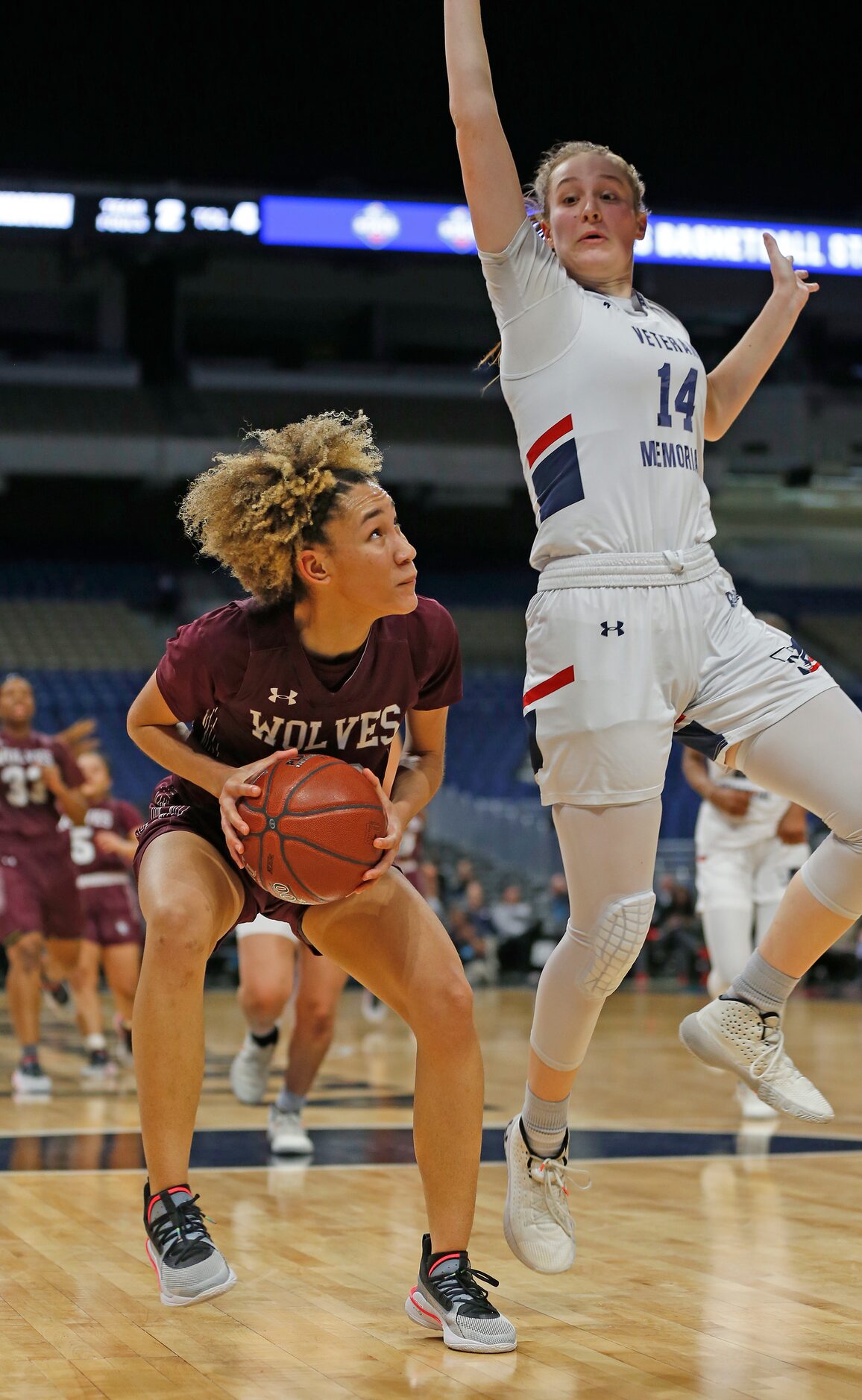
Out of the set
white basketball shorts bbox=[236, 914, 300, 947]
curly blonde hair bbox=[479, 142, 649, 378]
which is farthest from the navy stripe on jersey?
white basketball shorts bbox=[236, 914, 300, 947]

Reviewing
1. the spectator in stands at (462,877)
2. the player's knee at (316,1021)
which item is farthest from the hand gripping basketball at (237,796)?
the spectator in stands at (462,877)

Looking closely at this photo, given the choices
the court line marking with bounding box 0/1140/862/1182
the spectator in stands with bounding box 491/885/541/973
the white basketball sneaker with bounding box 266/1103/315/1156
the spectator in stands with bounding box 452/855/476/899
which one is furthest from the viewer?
the spectator in stands with bounding box 452/855/476/899

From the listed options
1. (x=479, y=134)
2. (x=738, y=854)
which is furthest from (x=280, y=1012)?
(x=479, y=134)

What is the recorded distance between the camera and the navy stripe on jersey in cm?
347

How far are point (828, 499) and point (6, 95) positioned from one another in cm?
1368

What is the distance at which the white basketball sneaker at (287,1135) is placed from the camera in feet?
18.5

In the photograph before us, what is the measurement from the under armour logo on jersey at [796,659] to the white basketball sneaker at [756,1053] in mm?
788

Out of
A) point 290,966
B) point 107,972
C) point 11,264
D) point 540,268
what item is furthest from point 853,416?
point 540,268

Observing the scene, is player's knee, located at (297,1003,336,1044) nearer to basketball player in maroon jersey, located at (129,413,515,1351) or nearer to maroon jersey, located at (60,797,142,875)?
basketball player in maroon jersey, located at (129,413,515,1351)

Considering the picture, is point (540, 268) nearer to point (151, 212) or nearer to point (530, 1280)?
point (530, 1280)

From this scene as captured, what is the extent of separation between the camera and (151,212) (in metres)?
20.4

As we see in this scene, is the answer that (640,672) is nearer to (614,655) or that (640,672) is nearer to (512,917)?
(614,655)

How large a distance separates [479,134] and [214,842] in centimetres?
165

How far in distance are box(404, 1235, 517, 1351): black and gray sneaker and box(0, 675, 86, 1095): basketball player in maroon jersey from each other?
5.09 m
